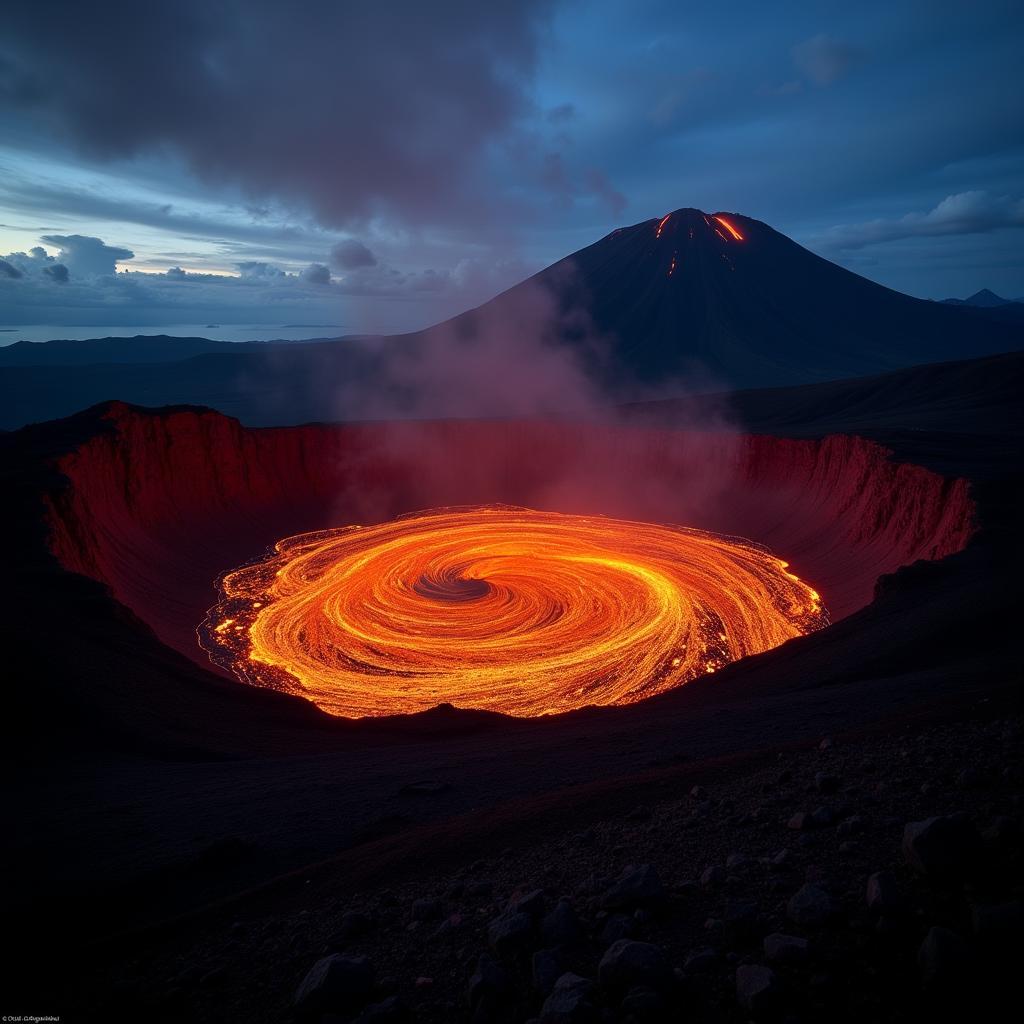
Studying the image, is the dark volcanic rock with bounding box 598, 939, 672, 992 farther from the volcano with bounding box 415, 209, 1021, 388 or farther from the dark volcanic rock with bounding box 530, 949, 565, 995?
the volcano with bounding box 415, 209, 1021, 388

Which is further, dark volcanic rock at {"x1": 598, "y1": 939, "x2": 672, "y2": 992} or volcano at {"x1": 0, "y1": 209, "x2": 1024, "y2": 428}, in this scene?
volcano at {"x1": 0, "y1": 209, "x2": 1024, "y2": 428}

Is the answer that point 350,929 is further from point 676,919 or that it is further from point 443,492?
point 443,492

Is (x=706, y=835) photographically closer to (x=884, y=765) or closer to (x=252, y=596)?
(x=884, y=765)

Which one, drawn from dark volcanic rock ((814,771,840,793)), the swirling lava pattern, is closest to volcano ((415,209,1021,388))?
the swirling lava pattern

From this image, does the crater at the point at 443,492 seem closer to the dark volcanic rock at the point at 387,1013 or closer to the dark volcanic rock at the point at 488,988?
the dark volcanic rock at the point at 387,1013

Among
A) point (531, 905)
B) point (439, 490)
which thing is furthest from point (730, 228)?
point (531, 905)

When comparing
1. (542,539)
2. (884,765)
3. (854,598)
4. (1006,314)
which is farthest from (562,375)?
(1006,314)
